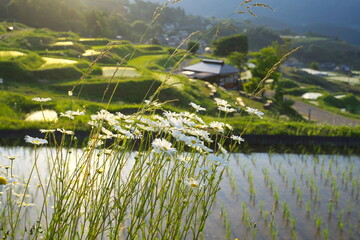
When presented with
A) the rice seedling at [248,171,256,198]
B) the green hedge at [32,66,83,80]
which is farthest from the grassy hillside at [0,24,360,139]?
the rice seedling at [248,171,256,198]

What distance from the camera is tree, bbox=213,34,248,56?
61.5 meters

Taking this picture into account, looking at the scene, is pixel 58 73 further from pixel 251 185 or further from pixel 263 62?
pixel 263 62

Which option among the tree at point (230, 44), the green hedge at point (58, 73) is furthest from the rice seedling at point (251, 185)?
the tree at point (230, 44)

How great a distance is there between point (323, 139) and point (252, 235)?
6125 mm

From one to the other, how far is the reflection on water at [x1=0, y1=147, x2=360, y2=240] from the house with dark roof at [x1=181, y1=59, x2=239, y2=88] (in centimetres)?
2433

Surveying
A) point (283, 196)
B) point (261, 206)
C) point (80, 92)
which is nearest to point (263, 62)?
point (80, 92)

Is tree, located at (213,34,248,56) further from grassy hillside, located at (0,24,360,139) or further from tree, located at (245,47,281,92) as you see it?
grassy hillside, located at (0,24,360,139)

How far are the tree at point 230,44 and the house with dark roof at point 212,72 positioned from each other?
83.7 feet

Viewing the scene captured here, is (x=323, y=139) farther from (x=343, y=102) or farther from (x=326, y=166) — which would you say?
(x=343, y=102)

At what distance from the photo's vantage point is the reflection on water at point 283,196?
17.0 ft

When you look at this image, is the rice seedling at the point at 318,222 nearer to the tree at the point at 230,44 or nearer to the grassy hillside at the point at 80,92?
the grassy hillside at the point at 80,92

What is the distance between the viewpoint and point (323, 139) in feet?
33.6

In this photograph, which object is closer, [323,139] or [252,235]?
[252,235]

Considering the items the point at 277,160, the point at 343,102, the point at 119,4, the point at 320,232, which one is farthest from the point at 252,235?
the point at 119,4
